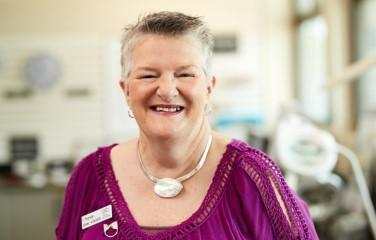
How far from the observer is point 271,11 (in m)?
5.12

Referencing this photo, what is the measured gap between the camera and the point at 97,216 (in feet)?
4.23

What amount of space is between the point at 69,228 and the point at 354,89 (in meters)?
3.07

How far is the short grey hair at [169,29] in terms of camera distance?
1.18 meters

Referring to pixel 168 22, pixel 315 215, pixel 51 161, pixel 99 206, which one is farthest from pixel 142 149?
pixel 51 161

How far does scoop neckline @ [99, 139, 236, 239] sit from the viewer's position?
121cm

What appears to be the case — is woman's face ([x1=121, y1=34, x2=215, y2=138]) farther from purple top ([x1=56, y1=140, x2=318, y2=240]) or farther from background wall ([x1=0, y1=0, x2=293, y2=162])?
background wall ([x1=0, y1=0, x2=293, y2=162])

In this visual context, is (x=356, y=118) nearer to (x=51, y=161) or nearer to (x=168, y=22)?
(x=51, y=161)

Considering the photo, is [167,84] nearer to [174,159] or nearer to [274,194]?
[174,159]

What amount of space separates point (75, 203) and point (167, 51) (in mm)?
452

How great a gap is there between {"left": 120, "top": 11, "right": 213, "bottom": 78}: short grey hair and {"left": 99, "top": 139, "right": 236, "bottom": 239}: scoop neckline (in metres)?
0.22

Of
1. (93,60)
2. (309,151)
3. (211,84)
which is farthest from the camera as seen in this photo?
(93,60)

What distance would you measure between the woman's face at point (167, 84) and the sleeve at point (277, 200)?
0.17 m

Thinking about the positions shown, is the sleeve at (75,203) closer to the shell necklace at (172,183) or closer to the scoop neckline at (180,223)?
the scoop neckline at (180,223)

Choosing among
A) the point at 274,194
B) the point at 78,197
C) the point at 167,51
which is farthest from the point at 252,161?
the point at 78,197
